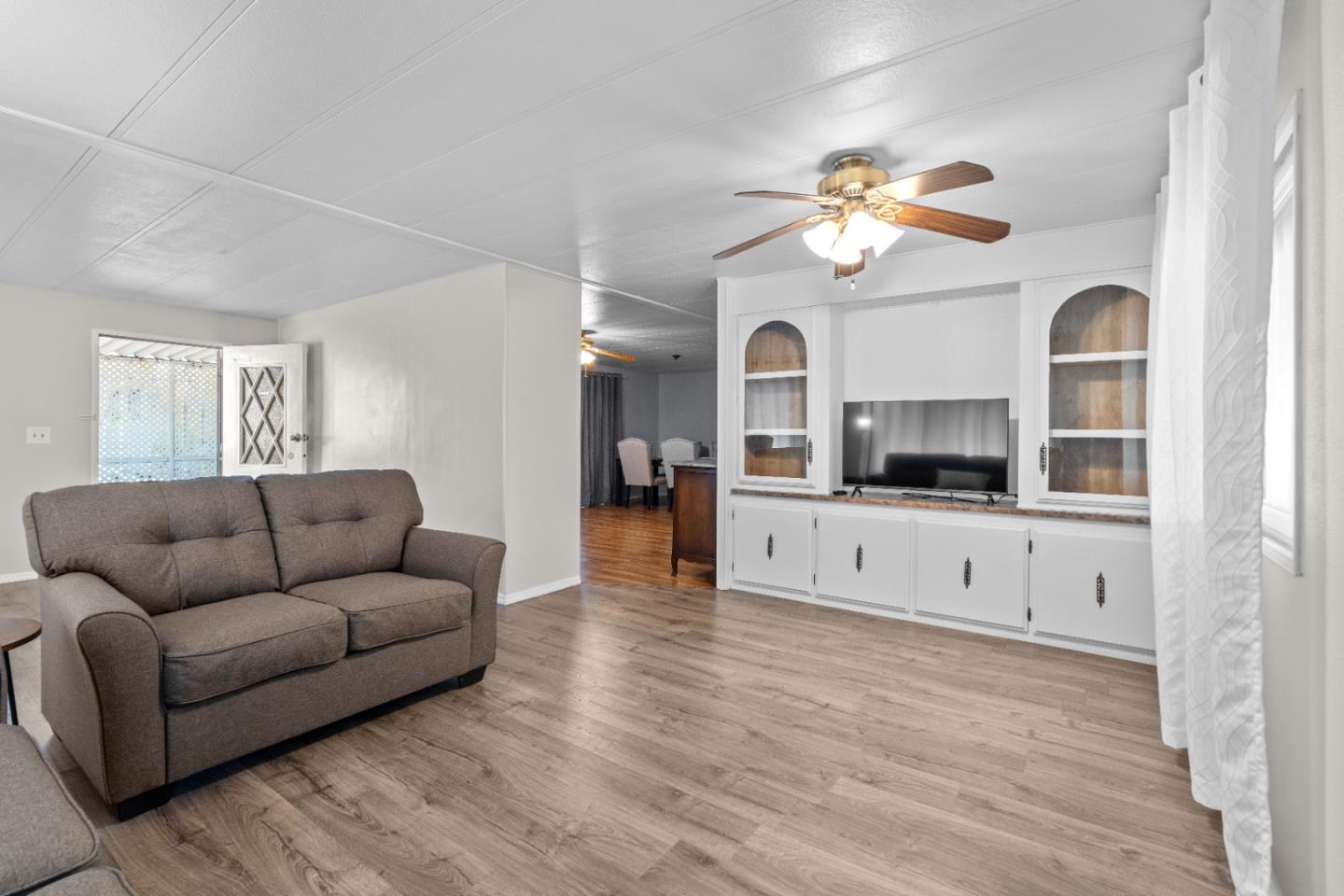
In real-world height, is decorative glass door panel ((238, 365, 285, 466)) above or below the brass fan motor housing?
below

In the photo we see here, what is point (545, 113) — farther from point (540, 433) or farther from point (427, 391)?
point (427, 391)

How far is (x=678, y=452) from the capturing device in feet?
32.6

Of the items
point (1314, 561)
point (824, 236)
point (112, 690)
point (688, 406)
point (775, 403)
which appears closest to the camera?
point (1314, 561)

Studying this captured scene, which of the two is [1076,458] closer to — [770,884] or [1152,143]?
[1152,143]

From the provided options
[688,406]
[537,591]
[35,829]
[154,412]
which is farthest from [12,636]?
[688,406]

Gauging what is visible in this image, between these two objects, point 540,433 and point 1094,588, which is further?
point 540,433

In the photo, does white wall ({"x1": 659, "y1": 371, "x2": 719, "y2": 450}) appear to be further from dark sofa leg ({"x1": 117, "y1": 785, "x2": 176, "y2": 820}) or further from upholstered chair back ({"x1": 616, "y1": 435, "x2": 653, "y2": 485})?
dark sofa leg ({"x1": 117, "y1": 785, "x2": 176, "y2": 820})

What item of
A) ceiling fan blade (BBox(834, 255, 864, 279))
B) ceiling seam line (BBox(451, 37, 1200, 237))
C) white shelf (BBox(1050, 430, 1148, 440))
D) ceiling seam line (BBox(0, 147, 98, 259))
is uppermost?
ceiling seam line (BBox(0, 147, 98, 259))

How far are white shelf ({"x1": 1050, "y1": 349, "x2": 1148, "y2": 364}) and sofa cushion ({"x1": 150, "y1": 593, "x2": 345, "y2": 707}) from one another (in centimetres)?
374

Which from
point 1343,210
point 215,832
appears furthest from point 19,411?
point 1343,210

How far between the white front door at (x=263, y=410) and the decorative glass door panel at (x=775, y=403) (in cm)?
391

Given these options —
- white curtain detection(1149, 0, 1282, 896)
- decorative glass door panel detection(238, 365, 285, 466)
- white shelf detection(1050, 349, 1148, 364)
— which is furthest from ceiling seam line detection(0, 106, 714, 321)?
white curtain detection(1149, 0, 1282, 896)

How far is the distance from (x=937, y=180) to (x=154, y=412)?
9285mm

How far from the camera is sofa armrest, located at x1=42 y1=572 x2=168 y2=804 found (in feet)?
5.77
